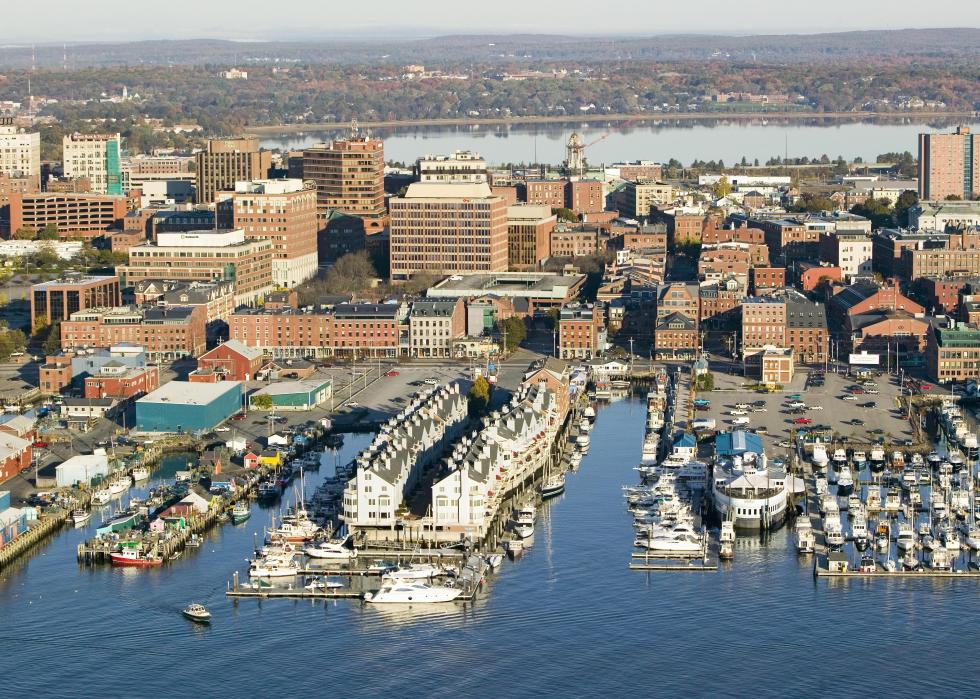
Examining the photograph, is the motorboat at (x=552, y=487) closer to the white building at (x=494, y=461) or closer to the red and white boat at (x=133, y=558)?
the white building at (x=494, y=461)

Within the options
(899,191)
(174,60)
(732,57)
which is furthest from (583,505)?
(174,60)

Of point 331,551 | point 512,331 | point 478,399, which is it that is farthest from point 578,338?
point 331,551

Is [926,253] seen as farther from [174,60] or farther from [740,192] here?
[174,60]

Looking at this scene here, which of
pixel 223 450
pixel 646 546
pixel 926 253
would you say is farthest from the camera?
pixel 926 253

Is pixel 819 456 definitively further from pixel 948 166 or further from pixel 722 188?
pixel 722 188

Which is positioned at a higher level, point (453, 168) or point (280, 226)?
point (453, 168)

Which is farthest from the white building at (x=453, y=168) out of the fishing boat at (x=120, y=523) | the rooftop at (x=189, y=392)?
the fishing boat at (x=120, y=523)

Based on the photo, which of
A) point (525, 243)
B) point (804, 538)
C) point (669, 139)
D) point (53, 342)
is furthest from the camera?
point (669, 139)
